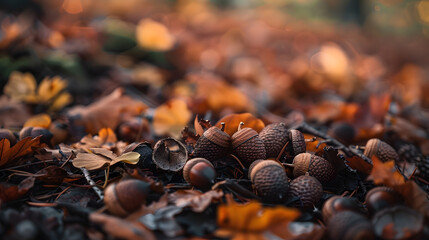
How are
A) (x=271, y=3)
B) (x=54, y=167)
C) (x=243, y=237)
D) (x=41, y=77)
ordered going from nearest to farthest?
(x=243, y=237), (x=54, y=167), (x=41, y=77), (x=271, y=3)

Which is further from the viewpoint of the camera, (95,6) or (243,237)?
(95,6)

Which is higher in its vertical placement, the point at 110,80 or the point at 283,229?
the point at 283,229

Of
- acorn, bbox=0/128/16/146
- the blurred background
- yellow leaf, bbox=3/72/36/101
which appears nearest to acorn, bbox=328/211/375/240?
the blurred background

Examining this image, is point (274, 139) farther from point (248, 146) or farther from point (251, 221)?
point (251, 221)

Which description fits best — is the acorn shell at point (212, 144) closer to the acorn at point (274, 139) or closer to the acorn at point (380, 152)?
Answer: the acorn at point (274, 139)

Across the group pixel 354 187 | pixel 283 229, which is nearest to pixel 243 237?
pixel 283 229

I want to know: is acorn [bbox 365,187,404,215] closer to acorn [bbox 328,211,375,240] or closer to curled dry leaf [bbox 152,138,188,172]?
acorn [bbox 328,211,375,240]

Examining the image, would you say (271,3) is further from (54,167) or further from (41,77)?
(54,167)

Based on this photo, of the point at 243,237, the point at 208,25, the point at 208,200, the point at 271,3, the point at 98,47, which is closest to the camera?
the point at 243,237
